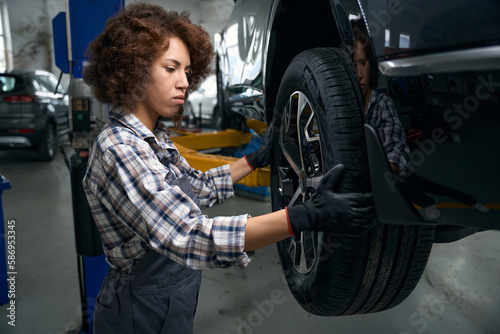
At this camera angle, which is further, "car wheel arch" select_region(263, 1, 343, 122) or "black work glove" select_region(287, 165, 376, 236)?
"car wheel arch" select_region(263, 1, 343, 122)

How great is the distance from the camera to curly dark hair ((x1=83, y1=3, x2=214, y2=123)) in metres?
1.04

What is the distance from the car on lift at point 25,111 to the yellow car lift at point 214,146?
100 inches

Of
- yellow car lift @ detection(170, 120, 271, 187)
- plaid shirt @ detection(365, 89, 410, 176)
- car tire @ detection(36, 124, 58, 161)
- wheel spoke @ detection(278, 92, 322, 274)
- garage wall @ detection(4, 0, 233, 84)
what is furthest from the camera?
garage wall @ detection(4, 0, 233, 84)

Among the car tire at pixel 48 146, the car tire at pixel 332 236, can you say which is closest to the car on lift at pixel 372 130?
the car tire at pixel 332 236

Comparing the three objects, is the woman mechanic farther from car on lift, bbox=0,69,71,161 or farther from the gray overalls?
car on lift, bbox=0,69,71,161

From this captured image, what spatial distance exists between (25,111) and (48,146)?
0.70 meters

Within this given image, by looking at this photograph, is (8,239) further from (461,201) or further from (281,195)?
(461,201)

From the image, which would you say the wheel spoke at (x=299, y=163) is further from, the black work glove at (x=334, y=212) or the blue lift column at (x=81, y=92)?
the blue lift column at (x=81, y=92)

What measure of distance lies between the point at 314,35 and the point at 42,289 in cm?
202

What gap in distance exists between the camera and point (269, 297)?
2.04 metres

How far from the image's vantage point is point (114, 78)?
1.08 metres

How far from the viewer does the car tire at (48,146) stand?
5.51m

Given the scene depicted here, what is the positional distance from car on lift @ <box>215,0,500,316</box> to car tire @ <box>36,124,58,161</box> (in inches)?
196

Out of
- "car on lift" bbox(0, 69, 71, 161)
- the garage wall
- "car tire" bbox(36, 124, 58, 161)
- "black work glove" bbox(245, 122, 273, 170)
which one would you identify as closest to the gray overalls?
"black work glove" bbox(245, 122, 273, 170)
